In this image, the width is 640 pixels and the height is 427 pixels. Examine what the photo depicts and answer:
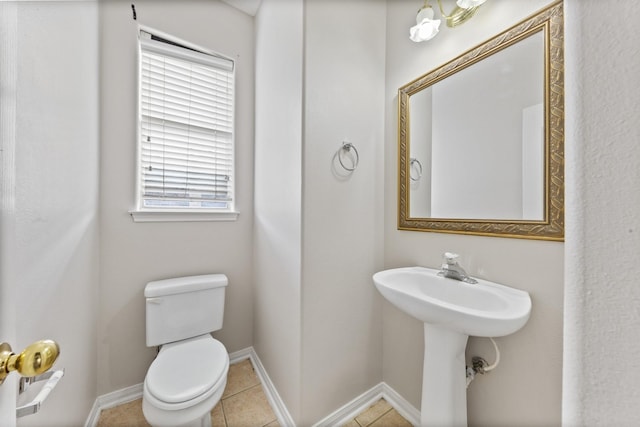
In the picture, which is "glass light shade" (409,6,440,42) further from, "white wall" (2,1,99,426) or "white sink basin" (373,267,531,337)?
"white wall" (2,1,99,426)

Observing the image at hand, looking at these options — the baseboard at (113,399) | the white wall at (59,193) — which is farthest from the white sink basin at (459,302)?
the baseboard at (113,399)

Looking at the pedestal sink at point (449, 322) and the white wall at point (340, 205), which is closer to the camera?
the pedestal sink at point (449, 322)

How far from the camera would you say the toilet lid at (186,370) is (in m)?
0.97

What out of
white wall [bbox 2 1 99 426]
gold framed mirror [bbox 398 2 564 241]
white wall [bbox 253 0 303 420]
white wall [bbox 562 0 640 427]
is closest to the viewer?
white wall [bbox 562 0 640 427]

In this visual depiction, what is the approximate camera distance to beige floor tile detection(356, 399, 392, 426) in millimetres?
1226

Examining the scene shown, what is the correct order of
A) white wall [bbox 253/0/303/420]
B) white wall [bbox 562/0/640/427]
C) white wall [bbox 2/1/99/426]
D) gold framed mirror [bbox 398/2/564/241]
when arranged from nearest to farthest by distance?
white wall [bbox 562/0/640/427]
white wall [bbox 2/1/99/426]
gold framed mirror [bbox 398/2/564/241]
white wall [bbox 253/0/303/420]

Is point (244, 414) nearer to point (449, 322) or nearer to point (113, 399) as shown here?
point (113, 399)

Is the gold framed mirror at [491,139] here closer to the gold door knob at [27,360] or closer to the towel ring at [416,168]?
the towel ring at [416,168]

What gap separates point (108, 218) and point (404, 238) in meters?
1.74

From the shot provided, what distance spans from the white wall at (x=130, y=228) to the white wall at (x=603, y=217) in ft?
5.67

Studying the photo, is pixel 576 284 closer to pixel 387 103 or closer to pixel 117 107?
pixel 387 103

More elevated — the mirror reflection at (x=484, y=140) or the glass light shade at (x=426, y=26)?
the glass light shade at (x=426, y=26)

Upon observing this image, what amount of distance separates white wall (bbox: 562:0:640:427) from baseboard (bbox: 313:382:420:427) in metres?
1.23

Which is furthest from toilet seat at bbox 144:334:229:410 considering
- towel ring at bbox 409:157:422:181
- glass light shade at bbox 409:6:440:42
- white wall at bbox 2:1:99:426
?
glass light shade at bbox 409:6:440:42
